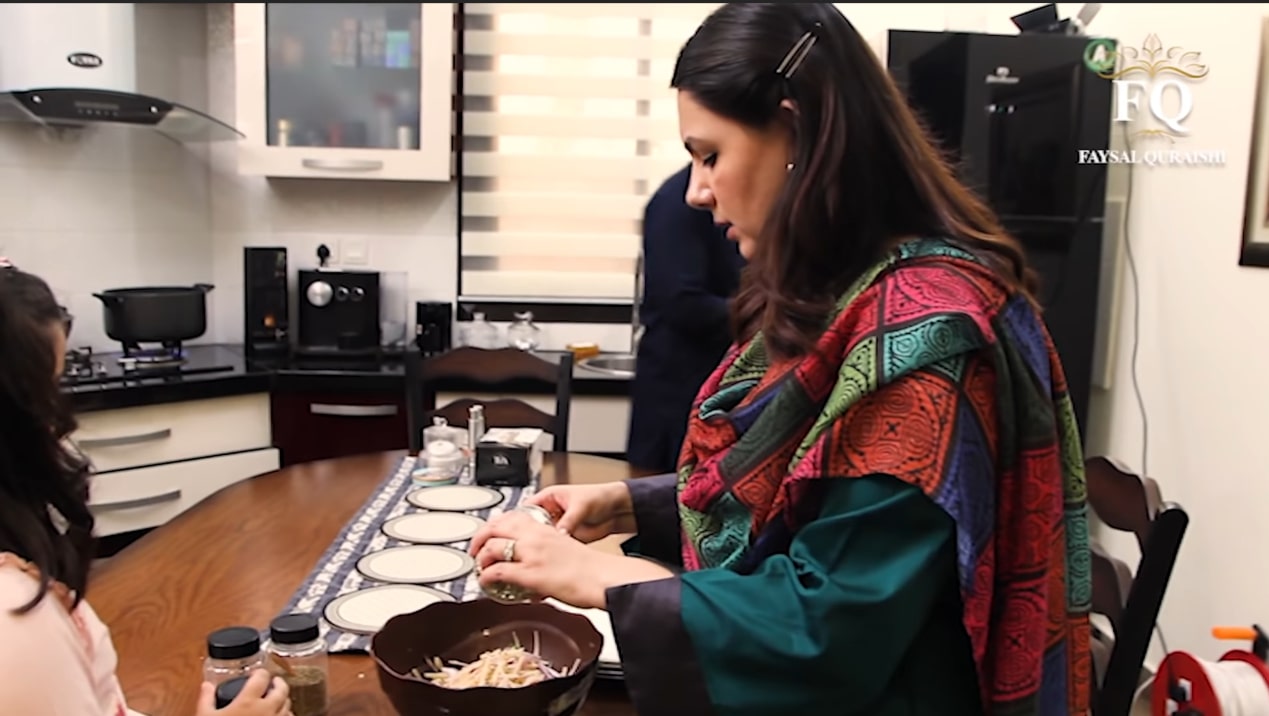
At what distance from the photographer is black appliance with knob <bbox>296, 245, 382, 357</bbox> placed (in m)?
3.23

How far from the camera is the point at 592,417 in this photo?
3033mm

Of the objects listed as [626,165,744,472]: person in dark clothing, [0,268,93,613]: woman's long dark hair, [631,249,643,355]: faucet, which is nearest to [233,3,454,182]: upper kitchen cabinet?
[631,249,643,355]: faucet

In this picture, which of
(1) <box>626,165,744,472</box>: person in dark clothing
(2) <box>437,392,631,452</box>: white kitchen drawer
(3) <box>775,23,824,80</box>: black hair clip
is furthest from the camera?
(2) <box>437,392,631,452</box>: white kitchen drawer

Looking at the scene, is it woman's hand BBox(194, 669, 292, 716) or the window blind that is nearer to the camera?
woman's hand BBox(194, 669, 292, 716)

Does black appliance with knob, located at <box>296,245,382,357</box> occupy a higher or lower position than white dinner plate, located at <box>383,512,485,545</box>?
higher

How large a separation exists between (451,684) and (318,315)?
243 centimetres

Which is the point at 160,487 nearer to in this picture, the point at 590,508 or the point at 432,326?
the point at 432,326

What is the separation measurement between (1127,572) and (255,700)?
118 cm

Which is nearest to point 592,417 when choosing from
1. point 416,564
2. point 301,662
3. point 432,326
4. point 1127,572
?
point 432,326

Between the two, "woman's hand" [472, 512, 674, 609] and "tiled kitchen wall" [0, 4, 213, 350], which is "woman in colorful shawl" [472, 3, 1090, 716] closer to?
"woman's hand" [472, 512, 674, 609]

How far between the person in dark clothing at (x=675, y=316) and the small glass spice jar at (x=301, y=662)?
132cm

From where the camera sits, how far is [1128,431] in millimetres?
2680

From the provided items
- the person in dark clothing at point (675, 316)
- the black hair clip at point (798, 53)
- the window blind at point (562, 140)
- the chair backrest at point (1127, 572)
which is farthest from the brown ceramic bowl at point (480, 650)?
the window blind at point (562, 140)

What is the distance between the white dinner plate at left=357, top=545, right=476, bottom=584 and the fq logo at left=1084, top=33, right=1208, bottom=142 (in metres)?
2.02
